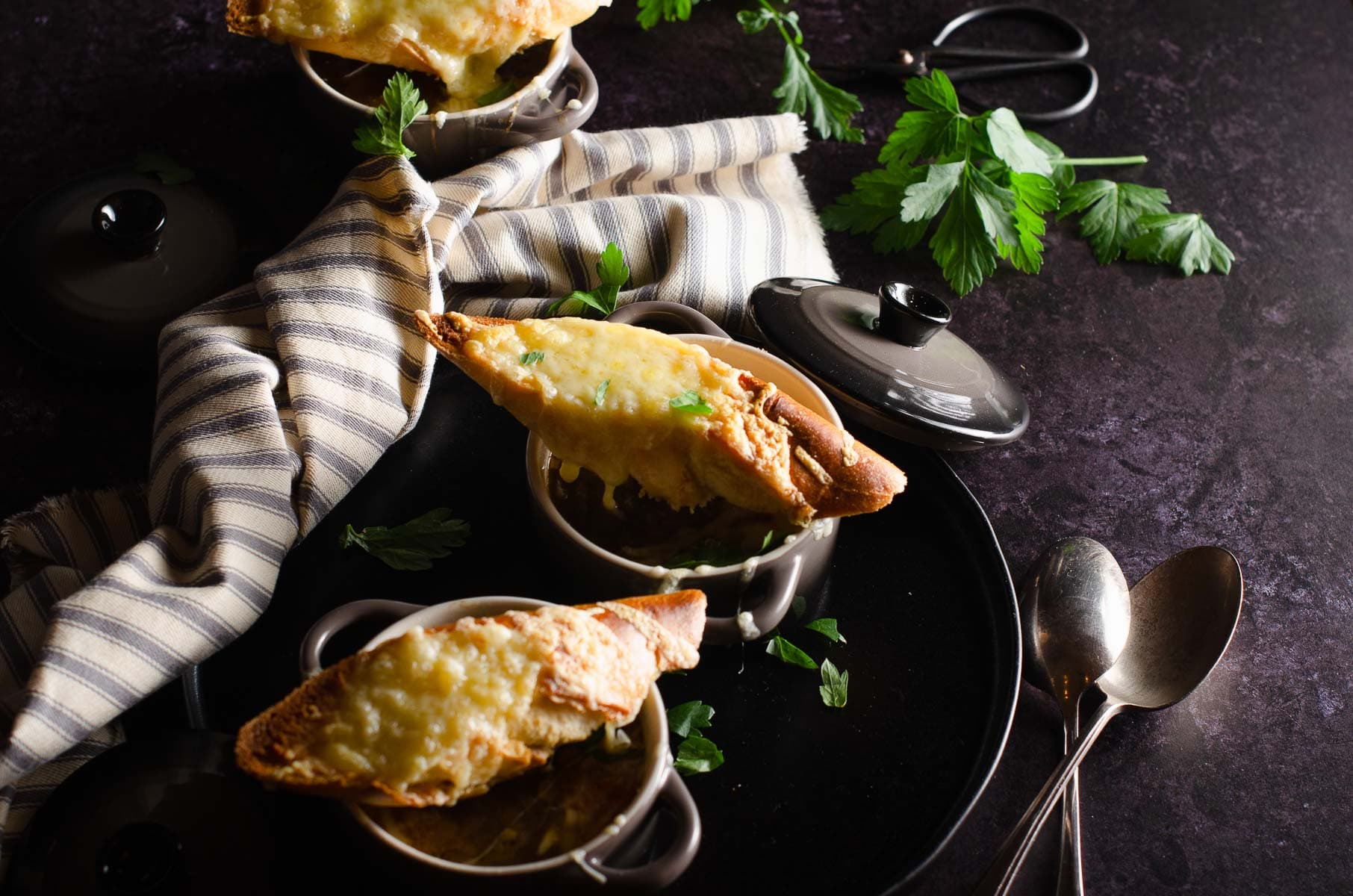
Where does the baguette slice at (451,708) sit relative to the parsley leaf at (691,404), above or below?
below

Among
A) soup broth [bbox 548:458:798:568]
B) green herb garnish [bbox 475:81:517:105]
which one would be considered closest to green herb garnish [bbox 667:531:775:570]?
soup broth [bbox 548:458:798:568]

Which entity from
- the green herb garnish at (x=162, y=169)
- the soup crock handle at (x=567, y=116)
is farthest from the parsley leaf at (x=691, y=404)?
the green herb garnish at (x=162, y=169)

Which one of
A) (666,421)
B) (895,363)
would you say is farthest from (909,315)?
(666,421)

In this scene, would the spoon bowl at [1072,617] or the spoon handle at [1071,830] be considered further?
the spoon bowl at [1072,617]

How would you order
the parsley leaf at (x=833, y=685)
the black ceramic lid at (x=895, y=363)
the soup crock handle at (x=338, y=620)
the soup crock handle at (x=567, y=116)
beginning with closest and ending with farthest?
the soup crock handle at (x=338, y=620)
the parsley leaf at (x=833, y=685)
the black ceramic lid at (x=895, y=363)
the soup crock handle at (x=567, y=116)

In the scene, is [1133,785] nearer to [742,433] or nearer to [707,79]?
[742,433]

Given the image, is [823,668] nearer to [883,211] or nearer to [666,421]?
[666,421]

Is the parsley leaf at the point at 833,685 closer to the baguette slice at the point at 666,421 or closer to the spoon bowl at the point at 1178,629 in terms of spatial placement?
the baguette slice at the point at 666,421

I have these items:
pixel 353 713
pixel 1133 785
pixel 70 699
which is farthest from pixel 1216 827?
pixel 70 699
